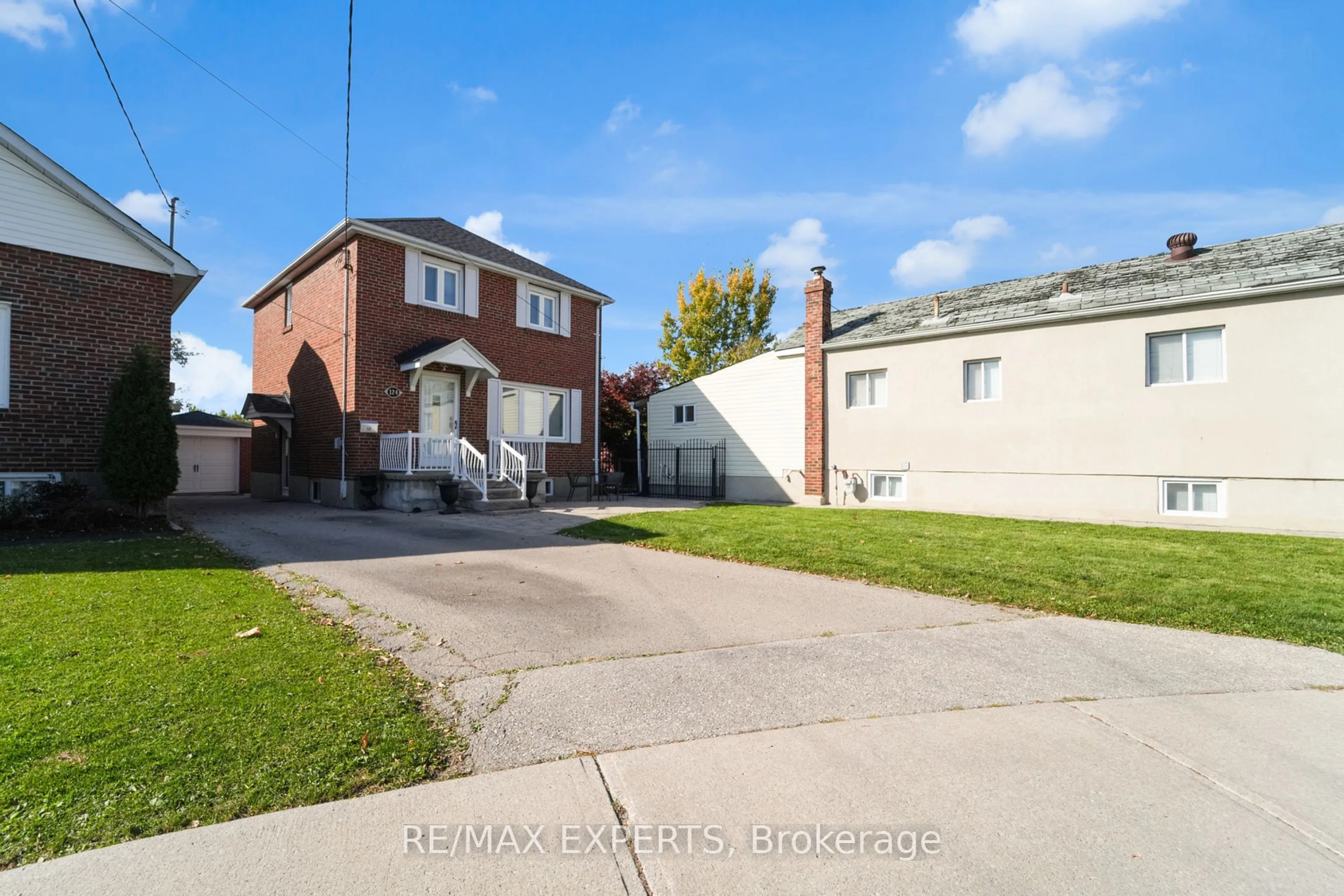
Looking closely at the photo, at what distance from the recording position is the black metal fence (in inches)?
789

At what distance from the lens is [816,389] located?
1716 cm

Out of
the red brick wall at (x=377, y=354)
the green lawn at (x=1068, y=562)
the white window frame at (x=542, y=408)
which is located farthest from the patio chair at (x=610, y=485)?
the green lawn at (x=1068, y=562)

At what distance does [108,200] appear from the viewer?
36.2ft

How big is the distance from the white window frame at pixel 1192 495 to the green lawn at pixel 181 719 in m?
14.2

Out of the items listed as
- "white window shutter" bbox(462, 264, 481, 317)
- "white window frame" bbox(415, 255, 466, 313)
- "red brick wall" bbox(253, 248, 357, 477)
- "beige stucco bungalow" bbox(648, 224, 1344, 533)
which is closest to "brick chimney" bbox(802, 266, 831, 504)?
"beige stucco bungalow" bbox(648, 224, 1344, 533)

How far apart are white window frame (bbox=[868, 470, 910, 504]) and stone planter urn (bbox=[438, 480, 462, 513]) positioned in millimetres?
10040

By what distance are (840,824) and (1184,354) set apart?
14027mm

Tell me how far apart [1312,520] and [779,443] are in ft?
35.9

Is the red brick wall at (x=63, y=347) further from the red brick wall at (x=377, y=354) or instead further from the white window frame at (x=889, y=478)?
the white window frame at (x=889, y=478)

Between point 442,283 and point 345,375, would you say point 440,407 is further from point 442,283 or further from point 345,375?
point 442,283

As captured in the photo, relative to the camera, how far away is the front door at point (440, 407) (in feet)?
50.4

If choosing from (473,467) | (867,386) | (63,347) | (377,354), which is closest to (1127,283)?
(867,386)

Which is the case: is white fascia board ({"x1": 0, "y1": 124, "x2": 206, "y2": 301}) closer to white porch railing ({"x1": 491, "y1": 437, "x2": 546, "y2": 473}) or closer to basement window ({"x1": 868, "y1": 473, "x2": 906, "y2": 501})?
white porch railing ({"x1": 491, "y1": 437, "x2": 546, "y2": 473})

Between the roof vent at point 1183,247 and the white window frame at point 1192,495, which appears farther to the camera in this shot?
the roof vent at point 1183,247
